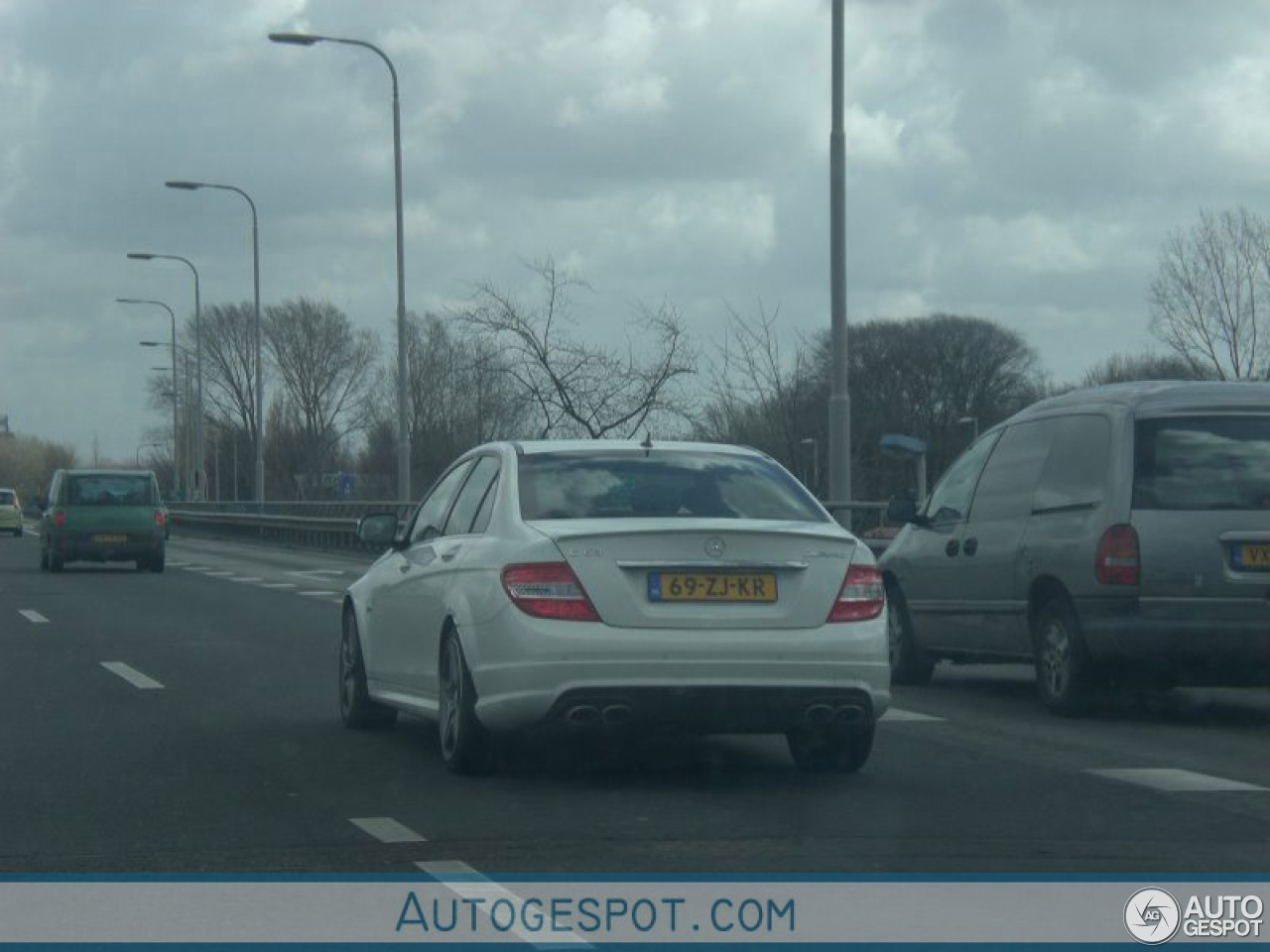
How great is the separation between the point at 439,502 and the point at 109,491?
78.5 ft

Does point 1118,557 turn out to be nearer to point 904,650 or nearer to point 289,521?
point 904,650

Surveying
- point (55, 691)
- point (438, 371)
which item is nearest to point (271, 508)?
point (438, 371)

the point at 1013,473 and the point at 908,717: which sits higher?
the point at 1013,473

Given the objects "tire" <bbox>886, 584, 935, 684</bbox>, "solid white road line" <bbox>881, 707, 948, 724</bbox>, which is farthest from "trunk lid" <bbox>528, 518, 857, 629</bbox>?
"tire" <bbox>886, 584, 935, 684</bbox>

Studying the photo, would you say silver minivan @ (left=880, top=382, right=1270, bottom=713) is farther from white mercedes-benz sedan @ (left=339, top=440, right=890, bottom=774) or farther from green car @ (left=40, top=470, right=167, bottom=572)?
green car @ (left=40, top=470, right=167, bottom=572)

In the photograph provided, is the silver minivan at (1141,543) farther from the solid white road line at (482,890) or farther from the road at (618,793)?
the solid white road line at (482,890)

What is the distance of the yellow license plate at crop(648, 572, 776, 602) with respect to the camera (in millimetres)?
8195

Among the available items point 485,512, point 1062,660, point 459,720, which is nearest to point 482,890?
point 459,720

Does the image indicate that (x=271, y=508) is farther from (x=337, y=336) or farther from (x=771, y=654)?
(x=771, y=654)

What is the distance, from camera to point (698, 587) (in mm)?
8211

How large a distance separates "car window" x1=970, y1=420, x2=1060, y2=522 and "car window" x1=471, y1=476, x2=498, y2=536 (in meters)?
3.89

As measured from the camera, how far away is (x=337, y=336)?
93.6 metres

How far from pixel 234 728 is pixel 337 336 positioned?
84.0m

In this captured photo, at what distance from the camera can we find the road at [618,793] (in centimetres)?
685
